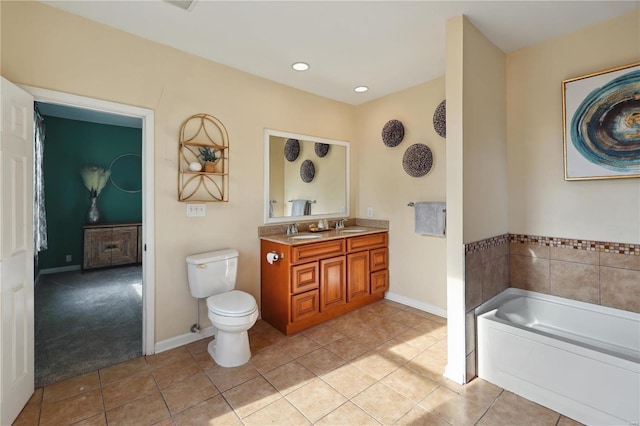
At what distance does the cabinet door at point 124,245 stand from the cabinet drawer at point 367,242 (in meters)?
3.91

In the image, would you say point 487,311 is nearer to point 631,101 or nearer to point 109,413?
point 631,101

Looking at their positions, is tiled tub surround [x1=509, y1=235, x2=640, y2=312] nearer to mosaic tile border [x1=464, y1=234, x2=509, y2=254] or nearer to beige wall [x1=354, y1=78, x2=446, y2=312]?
mosaic tile border [x1=464, y1=234, x2=509, y2=254]

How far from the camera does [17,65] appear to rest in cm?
187

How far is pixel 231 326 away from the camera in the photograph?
7.21 ft

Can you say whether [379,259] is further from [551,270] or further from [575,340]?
[575,340]

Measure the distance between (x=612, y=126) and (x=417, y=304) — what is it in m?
2.27

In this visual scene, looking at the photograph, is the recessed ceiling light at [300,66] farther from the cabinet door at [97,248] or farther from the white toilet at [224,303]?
the cabinet door at [97,248]

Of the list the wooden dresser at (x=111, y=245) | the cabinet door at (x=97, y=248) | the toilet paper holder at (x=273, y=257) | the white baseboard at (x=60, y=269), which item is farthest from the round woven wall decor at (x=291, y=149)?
the white baseboard at (x=60, y=269)

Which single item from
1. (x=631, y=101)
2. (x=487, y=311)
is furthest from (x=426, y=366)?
(x=631, y=101)

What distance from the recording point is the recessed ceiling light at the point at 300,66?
2760mm

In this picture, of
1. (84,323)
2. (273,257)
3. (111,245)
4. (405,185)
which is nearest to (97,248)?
(111,245)

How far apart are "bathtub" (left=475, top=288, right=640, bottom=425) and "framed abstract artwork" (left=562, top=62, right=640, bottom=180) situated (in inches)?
39.6

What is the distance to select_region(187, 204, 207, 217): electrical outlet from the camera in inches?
101

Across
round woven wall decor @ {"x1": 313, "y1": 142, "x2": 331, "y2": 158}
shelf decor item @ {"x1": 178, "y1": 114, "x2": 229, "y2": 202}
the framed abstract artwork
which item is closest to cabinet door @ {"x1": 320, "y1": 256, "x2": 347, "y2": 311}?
shelf decor item @ {"x1": 178, "y1": 114, "x2": 229, "y2": 202}
